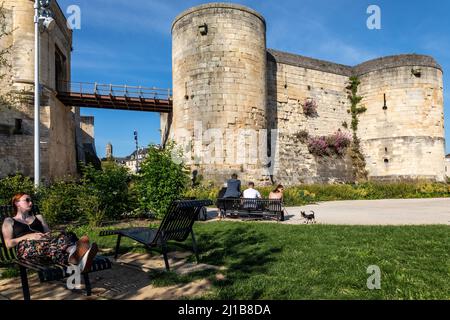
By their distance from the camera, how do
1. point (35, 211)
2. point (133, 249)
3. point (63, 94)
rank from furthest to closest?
point (63, 94) < point (133, 249) < point (35, 211)

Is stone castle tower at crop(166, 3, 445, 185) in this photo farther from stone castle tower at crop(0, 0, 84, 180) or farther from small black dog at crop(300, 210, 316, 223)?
small black dog at crop(300, 210, 316, 223)

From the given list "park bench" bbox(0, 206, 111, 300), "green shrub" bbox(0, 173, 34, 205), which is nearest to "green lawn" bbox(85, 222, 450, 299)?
"park bench" bbox(0, 206, 111, 300)

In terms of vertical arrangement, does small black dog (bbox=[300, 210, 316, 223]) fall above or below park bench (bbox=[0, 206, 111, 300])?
below

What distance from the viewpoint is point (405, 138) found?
72.5ft

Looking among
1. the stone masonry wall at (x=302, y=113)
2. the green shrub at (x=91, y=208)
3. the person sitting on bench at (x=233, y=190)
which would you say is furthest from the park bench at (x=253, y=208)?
the stone masonry wall at (x=302, y=113)

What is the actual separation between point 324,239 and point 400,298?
2.66 m

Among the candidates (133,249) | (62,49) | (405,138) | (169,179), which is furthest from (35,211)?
(405,138)

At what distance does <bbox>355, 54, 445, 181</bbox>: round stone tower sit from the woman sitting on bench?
22.2 metres

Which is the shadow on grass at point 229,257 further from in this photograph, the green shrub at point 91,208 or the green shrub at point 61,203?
the green shrub at point 61,203

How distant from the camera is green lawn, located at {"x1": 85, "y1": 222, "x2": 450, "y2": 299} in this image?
331cm

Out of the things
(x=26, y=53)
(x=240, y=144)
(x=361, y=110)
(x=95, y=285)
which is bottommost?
(x=95, y=285)

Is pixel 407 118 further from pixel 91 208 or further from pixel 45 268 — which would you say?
pixel 45 268

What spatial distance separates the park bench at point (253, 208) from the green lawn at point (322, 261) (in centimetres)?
173
